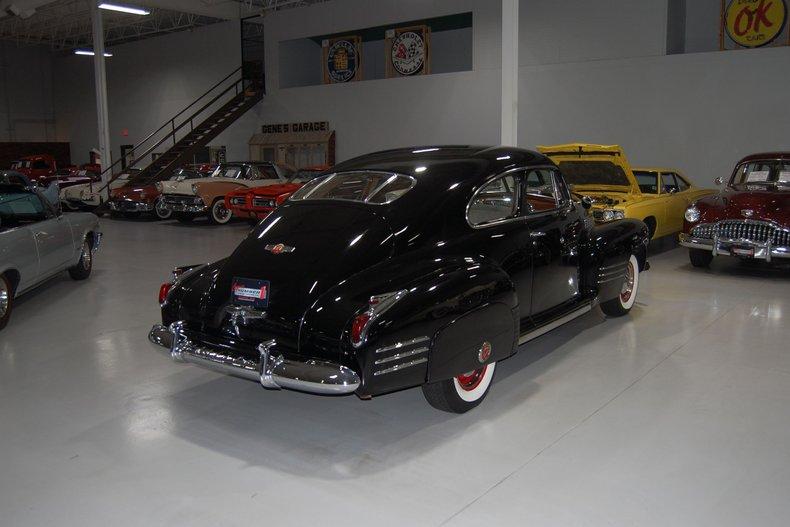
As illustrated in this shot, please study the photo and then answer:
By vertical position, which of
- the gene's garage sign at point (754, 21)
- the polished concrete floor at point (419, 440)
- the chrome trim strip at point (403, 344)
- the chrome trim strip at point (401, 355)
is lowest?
the polished concrete floor at point (419, 440)

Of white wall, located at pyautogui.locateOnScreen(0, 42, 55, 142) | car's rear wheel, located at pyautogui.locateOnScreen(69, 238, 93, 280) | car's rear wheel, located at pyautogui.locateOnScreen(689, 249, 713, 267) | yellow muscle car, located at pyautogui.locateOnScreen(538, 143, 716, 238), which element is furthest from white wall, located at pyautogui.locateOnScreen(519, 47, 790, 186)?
white wall, located at pyautogui.locateOnScreen(0, 42, 55, 142)

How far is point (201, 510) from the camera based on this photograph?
3221 millimetres

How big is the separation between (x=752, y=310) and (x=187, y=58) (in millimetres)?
22860

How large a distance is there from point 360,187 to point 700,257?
6.07m

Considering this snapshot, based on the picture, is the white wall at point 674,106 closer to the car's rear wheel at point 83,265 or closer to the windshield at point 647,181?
the windshield at point 647,181

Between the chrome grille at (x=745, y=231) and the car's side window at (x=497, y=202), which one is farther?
the chrome grille at (x=745, y=231)

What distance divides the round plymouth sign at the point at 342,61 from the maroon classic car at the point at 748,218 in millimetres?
13237

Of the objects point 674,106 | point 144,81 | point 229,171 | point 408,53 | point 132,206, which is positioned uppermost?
point 144,81

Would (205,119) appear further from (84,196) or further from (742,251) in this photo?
(742,251)

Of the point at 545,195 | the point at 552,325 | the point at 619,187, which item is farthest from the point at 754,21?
the point at 552,325

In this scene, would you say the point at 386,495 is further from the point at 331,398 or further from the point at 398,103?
the point at 398,103

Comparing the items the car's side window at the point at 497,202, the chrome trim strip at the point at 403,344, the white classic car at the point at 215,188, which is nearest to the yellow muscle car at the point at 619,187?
the car's side window at the point at 497,202

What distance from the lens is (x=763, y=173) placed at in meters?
9.24

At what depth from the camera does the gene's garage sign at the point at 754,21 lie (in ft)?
45.2
